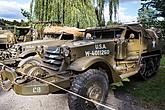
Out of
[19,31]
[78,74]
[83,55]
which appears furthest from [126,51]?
[19,31]

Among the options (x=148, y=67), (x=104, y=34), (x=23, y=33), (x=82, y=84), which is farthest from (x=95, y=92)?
(x=23, y=33)

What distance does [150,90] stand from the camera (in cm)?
703

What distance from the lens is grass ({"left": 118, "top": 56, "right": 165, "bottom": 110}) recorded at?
20.2 feet

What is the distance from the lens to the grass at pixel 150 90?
6.16 meters

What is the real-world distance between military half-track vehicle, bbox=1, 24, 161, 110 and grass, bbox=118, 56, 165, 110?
314mm

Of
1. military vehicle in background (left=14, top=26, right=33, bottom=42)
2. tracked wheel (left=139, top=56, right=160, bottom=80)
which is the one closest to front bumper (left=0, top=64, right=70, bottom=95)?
tracked wheel (left=139, top=56, right=160, bottom=80)

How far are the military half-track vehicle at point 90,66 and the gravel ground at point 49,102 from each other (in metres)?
0.43

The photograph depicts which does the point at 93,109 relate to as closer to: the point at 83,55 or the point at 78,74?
the point at 78,74

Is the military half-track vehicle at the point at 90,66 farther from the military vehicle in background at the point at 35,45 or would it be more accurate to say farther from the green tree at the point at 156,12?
the green tree at the point at 156,12

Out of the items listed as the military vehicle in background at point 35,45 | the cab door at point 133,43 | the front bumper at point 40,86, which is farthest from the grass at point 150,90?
the military vehicle in background at point 35,45

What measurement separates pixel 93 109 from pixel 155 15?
12.1 m

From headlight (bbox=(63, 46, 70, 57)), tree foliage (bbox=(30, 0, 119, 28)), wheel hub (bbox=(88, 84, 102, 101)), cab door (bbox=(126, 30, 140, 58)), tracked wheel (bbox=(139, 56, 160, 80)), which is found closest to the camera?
wheel hub (bbox=(88, 84, 102, 101))

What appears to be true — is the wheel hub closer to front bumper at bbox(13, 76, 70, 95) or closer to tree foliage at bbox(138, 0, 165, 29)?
front bumper at bbox(13, 76, 70, 95)

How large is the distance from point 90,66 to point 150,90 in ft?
6.49
